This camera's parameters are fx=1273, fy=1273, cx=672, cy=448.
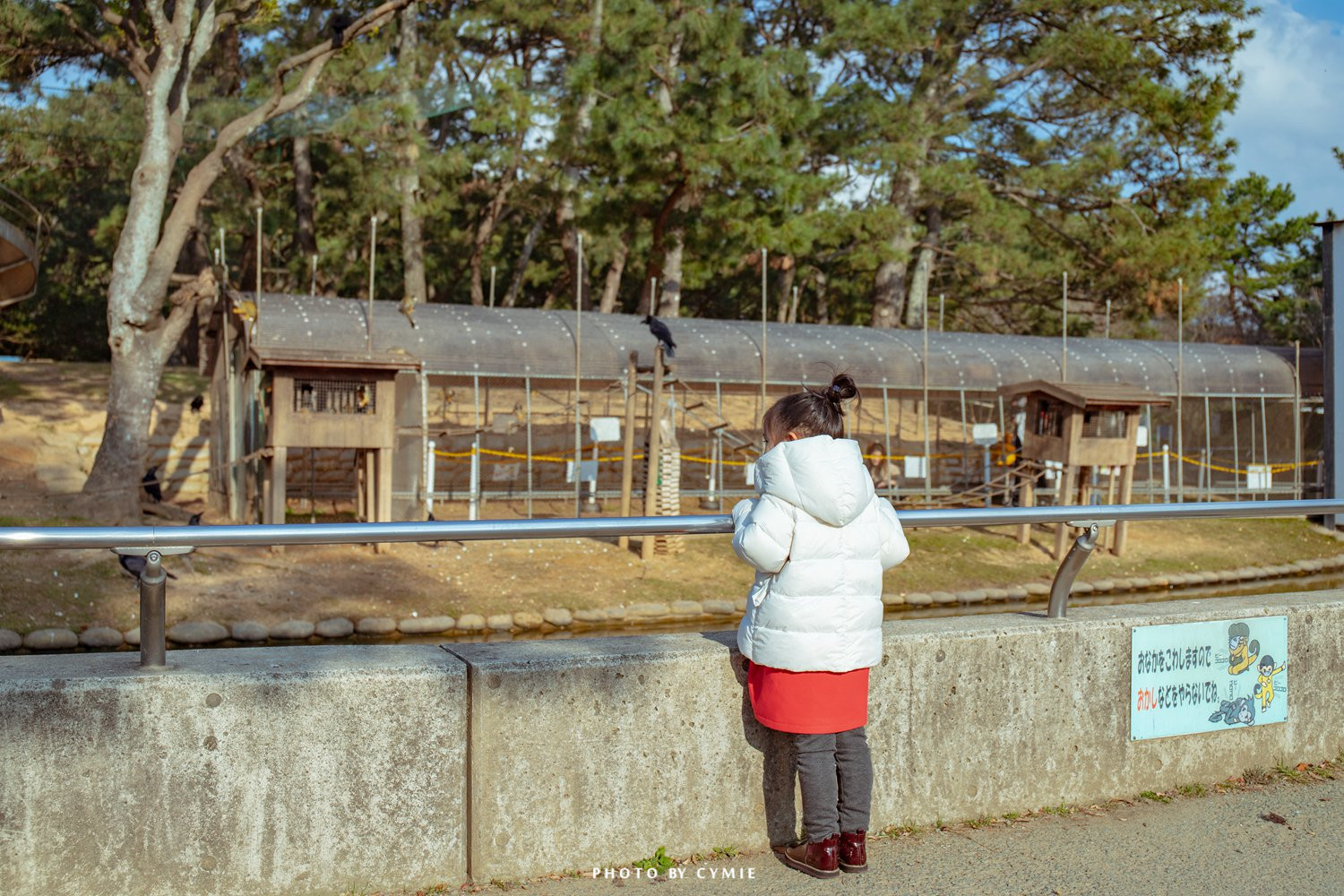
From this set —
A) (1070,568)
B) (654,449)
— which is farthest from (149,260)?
(1070,568)

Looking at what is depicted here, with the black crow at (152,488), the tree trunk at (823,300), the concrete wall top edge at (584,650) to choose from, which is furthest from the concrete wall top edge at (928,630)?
the tree trunk at (823,300)

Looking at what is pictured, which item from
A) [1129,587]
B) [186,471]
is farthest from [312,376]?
[1129,587]

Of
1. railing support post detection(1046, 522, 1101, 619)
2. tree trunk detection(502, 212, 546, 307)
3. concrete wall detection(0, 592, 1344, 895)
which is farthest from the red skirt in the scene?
tree trunk detection(502, 212, 546, 307)

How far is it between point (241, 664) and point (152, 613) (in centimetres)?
25

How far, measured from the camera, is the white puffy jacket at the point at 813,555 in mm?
3182

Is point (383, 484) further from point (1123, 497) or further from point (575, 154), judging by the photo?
point (1123, 497)

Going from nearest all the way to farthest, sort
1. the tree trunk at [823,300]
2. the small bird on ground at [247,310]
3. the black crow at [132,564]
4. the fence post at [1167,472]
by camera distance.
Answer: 1. the black crow at [132,564]
2. the small bird on ground at [247,310]
3. the fence post at [1167,472]
4. the tree trunk at [823,300]

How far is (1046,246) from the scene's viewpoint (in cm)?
2580

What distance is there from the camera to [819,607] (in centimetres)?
321

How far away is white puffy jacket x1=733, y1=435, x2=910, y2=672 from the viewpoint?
3.18 m

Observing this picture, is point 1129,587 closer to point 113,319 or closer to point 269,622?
point 269,622

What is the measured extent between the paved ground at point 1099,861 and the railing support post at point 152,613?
1.05 meters

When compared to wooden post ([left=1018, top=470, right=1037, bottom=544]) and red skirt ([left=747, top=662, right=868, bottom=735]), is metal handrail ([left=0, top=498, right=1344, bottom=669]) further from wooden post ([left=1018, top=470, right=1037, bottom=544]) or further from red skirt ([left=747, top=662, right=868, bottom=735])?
wooden post ([left=1018, top=470, right=1037, bottom=544])

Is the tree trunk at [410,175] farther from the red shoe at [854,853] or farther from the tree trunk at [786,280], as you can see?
the red shoe at [854,853]
